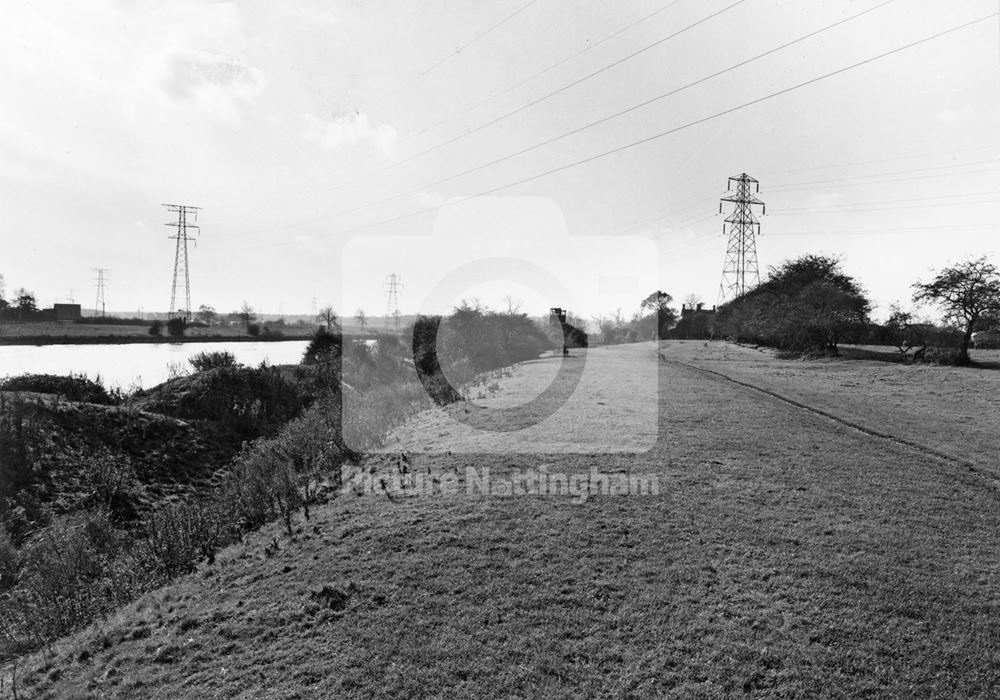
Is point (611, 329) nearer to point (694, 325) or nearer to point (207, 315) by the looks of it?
point (694, 325)

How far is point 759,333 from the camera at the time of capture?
34.7m

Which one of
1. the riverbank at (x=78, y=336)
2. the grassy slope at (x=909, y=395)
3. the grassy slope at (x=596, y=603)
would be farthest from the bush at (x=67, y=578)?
the riverbank at (x=78, y=336)

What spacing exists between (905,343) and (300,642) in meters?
32.0

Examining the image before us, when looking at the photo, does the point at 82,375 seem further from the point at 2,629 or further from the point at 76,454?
the point at 2,629

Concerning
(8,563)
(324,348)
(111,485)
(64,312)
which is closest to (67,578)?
(8,563)

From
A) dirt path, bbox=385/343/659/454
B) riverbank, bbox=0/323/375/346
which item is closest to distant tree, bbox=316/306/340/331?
riverbank, bbox=0/323/375/346

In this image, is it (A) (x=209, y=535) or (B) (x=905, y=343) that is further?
(B) (x=905, y=343)

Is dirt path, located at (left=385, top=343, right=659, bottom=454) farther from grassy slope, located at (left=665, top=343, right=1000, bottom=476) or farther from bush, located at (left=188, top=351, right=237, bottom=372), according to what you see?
bush, located at (left=188, top=351, right=237, bottom=372)

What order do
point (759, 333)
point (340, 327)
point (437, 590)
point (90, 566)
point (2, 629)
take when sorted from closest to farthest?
point (437, 590) < point (2, 629) < point (90, 566) < point (340, 327) < point (759, 333)

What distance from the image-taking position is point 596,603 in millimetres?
4199

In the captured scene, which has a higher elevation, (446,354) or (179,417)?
(446,354)

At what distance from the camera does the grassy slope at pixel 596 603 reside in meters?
3.42

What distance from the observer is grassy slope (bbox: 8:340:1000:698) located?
342 centimetres

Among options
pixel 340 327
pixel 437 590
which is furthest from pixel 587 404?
pixel 340 327
